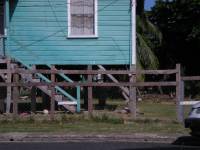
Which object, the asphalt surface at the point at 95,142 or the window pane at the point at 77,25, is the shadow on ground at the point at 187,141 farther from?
the window pane at the point at 77,25

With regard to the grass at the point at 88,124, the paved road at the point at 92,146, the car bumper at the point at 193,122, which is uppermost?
the car bumper at the point at 193,122

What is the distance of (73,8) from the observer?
2372cm

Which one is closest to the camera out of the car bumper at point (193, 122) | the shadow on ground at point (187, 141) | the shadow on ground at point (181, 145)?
the car bumper at point (193, 122)

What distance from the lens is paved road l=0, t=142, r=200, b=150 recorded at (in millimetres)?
13844

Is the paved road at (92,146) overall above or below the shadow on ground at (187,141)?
below

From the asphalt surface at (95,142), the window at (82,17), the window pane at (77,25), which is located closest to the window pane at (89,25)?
the window at (82,17)

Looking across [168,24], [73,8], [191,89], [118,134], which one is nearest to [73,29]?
[73,8]

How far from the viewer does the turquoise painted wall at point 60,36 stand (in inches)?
928

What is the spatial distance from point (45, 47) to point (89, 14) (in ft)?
7.03

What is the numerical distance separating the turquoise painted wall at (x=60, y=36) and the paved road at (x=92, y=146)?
905cm

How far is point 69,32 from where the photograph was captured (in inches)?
930

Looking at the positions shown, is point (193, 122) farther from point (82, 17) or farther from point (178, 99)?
point (82, 17)

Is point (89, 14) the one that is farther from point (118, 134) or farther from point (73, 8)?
point (118, 134)

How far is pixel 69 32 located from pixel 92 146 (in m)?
10.00
